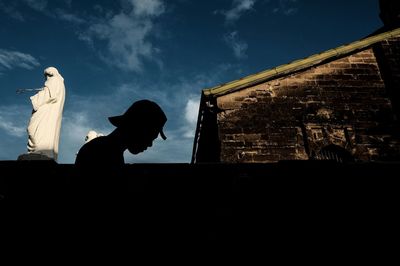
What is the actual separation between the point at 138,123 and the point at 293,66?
7.56 m

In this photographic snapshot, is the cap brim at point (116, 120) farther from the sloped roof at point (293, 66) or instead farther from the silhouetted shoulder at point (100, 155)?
the sloped roof at point (293, 66)

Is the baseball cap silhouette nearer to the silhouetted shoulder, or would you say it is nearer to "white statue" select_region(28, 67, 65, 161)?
the silhouetted shoulder

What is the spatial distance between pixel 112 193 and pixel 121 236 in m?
0.23

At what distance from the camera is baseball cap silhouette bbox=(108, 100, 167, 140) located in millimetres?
2245

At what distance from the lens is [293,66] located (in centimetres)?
881

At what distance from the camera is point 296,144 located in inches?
310

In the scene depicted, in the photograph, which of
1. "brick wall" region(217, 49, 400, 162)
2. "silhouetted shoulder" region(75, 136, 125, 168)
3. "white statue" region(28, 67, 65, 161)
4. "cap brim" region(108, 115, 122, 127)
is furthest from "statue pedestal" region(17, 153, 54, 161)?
"brick wall" region(217, 49, 400, 162)

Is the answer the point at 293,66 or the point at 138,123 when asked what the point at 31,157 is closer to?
the point at 138,123

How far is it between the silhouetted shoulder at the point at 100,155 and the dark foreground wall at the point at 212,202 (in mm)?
101

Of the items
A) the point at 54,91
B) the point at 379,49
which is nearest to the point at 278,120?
the point at 379,49

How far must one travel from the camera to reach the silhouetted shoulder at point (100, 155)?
177cm

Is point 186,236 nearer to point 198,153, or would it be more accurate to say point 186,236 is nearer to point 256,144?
point 256,144

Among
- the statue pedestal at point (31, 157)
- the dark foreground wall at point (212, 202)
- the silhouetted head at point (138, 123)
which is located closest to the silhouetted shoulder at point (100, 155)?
the dark foreground wall at point (212, 202)

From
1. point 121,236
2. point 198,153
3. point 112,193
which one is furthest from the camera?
point 198,153
